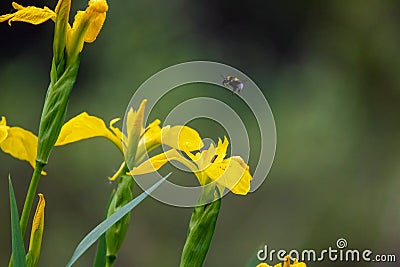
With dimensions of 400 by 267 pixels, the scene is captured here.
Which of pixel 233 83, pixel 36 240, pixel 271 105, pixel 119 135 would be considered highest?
pixel 271 105

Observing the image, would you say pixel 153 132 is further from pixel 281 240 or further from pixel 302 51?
pixel 302 51

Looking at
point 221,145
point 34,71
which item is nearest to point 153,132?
point 221,145

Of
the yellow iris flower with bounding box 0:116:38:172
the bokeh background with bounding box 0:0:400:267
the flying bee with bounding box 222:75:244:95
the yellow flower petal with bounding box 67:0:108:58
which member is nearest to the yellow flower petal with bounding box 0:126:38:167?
the yellow iris flower with bounding box 0:116:38:172

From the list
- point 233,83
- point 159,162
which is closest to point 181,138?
point 159,162

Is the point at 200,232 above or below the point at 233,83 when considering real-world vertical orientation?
→ below

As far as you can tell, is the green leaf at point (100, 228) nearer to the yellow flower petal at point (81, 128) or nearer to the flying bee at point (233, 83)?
the yellow flower petal at point (81, 128)

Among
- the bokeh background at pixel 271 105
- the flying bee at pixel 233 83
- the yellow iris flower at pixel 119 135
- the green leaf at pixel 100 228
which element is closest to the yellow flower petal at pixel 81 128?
→ the yellow iris flower at pixel 119 135

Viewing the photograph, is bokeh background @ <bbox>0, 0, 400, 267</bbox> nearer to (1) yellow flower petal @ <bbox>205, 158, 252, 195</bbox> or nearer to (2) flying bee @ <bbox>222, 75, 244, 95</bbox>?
(2) flying bee @ <bbox>222, 75, 244, 95</bbox>

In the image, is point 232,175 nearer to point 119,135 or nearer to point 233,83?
point 119,135
